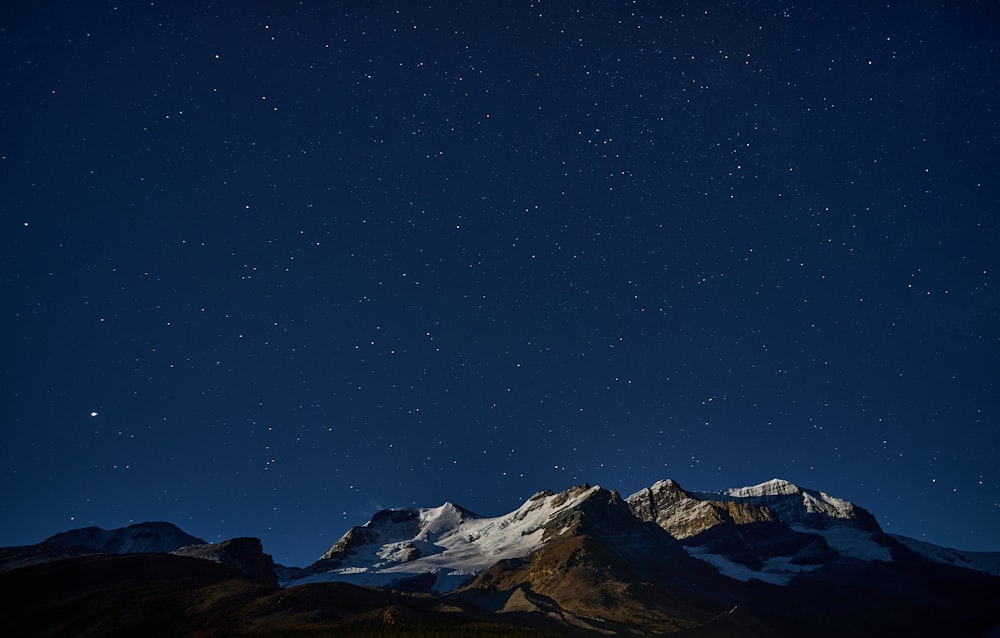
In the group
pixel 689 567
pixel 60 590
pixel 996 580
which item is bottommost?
pixel 996 580

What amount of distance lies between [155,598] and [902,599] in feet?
659

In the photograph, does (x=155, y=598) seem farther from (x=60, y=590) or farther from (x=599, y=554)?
(x=599, y=554)

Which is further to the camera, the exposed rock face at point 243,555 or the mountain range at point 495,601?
the exposed rock face at point 243,555

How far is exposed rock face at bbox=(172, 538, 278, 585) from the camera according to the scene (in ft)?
522

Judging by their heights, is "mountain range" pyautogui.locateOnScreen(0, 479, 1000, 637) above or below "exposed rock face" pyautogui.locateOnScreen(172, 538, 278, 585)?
below

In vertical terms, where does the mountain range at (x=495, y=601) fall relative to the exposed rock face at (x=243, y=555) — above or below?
below

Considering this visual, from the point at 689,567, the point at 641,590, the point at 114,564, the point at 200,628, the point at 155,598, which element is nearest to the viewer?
the point at 200,628

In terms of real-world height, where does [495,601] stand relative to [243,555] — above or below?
below

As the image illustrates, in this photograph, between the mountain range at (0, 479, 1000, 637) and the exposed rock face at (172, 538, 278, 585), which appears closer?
the mountain range at (0, 479, 1000, 637)

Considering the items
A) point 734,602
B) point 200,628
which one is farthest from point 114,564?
point 734,602

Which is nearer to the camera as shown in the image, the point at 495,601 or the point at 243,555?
the point at 495,601

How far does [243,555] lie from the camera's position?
543ft

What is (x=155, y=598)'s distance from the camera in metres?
71.8

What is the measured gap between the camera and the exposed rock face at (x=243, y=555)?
159000 mm
